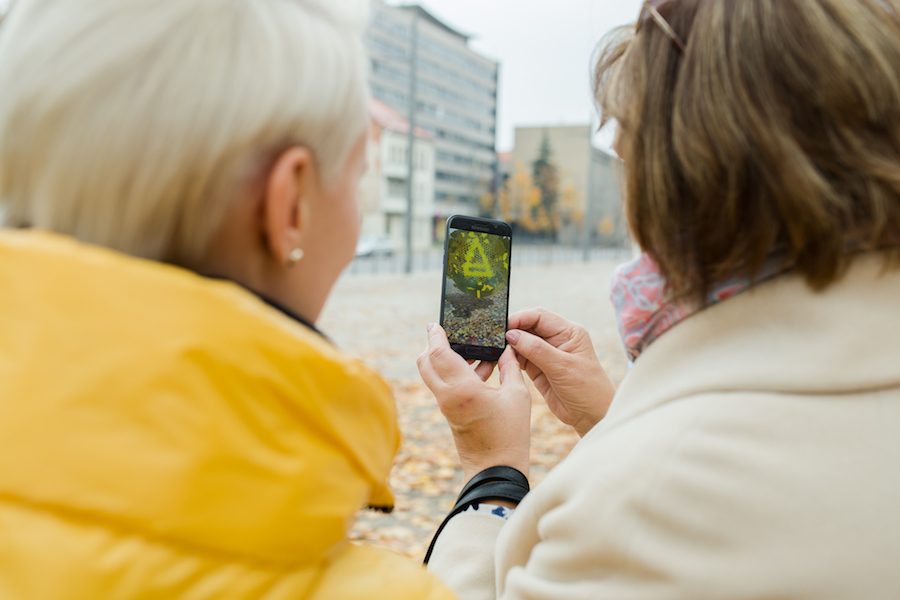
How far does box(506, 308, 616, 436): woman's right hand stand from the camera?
1768 mm

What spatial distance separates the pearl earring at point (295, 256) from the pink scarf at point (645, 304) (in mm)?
487

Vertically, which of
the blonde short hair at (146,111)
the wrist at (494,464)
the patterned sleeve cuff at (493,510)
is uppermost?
the blonde short hair at (146,111)

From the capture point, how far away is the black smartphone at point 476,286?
5.85ft

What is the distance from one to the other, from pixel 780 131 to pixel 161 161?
717 mm

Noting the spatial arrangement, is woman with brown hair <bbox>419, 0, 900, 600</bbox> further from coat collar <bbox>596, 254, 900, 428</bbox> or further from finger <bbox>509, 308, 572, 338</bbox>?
finger <bbox>509, 308, 572, 338</bbox>

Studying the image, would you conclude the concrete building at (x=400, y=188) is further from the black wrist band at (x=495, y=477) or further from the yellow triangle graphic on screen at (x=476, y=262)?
the black wrist band at (x=495, y=477)

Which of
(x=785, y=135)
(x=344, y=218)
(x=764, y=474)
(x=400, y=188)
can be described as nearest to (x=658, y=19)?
(x=785, y=135)

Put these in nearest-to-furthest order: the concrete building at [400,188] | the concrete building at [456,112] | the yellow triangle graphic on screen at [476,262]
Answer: the yellow triangle graphic on screen at [476,262]
the concrete building at [400,188]
the concrete building at [456,112]

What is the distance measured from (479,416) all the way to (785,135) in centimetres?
79

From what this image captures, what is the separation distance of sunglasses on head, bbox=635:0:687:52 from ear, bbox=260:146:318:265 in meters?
0.50

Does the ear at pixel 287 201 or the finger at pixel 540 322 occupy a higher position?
the ear at pixel 287 201

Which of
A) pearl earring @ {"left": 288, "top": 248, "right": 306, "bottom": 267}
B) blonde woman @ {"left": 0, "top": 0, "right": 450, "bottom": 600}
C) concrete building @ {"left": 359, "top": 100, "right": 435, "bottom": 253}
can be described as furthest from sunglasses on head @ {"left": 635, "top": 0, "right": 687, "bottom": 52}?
concrete building @ {"left": 359, "top": 100, "right": 435, "bottom": 253}

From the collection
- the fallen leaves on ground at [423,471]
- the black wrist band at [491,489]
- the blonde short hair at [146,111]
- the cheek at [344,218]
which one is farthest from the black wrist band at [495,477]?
the fallen leaves on ground at [423,471]

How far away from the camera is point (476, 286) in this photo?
1.84m
